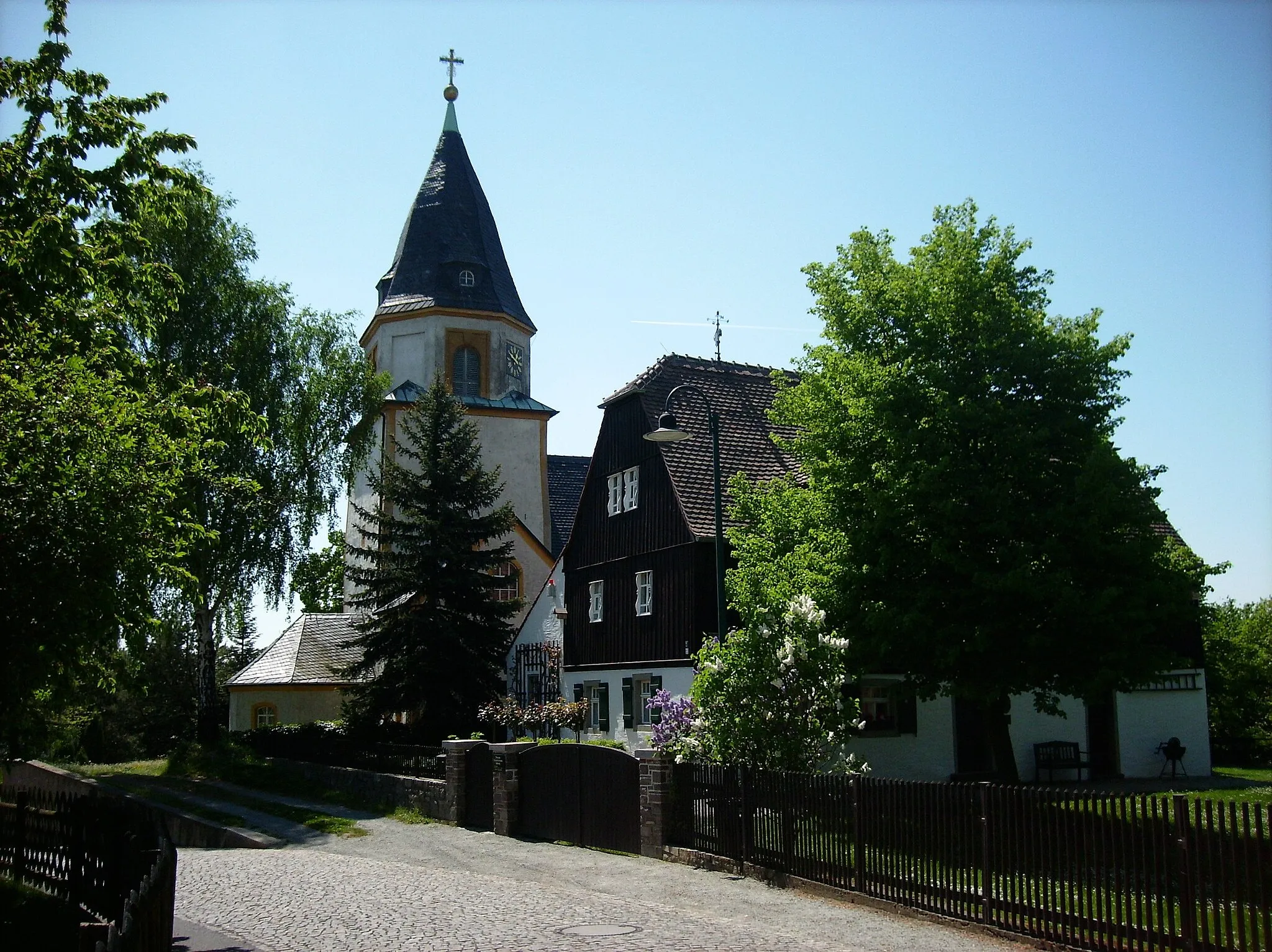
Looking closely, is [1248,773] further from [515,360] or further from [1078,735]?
[515,360]

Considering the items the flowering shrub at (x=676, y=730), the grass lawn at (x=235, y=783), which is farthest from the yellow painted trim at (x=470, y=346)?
the flowering shrub at (x=676, y=730)

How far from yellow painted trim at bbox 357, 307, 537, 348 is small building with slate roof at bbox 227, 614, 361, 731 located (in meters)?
11.6

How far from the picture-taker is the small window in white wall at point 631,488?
96.6 feet

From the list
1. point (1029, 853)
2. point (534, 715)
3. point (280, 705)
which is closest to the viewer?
point (1029, 853)

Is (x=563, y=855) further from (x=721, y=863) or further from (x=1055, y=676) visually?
(x=1055, y=676)

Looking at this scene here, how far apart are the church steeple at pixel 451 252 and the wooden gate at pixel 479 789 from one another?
26.9 meters

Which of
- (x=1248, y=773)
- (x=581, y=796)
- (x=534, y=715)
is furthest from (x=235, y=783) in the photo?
(x=1248, y=773)

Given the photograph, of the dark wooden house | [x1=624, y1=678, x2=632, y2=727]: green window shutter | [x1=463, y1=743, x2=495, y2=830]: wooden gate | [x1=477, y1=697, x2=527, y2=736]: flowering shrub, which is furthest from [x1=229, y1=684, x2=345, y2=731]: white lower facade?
[x1=463, y1=743, x2=495, y2=830]: wooden gate

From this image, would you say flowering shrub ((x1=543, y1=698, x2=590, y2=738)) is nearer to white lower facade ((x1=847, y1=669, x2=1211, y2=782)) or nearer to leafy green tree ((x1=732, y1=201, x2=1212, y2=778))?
white lower facade ((x1=847, y1=669, x2=1211, y2=782))

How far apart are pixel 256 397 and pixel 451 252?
50.4 ft

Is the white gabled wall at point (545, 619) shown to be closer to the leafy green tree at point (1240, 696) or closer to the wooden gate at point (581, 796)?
the wooden gate at point (581, 796)

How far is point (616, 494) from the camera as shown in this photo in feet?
100

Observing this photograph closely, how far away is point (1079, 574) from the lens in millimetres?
18422

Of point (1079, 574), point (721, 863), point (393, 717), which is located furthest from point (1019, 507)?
point (393, 717)
